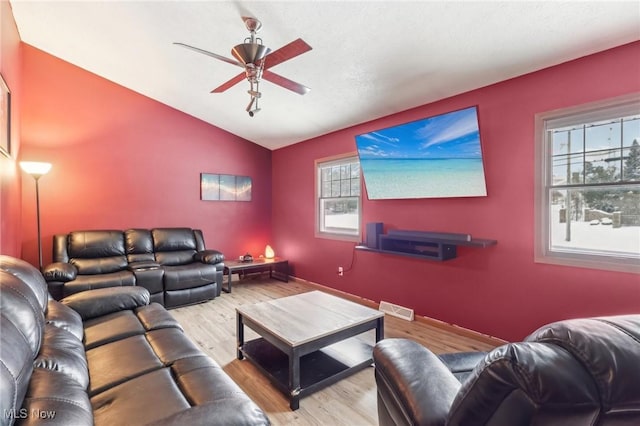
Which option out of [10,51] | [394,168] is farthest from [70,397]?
[10,51]

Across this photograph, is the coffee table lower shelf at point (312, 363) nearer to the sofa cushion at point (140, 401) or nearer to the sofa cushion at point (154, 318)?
the sofa cushion at point (154, 318)

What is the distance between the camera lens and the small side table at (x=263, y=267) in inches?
182

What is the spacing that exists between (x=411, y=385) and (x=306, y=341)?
3.20ft

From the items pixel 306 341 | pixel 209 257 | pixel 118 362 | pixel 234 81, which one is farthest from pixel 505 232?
pixel 209 257

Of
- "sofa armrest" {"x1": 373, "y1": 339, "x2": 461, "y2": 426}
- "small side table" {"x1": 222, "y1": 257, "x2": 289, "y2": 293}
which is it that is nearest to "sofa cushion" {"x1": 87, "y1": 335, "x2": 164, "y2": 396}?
"sofa armrest" {"x1": 373, "y1": 339, "x2": 461, "y2": 426}

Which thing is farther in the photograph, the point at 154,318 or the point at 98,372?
the point at 154,318

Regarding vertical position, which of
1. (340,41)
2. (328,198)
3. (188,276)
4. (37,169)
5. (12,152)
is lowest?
(188,276)

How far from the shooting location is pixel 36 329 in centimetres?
130

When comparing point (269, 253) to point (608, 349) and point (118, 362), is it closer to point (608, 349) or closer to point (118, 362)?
point (118, 362)

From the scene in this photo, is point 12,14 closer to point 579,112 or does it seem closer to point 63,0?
point 63,0

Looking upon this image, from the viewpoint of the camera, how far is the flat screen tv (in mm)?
2781

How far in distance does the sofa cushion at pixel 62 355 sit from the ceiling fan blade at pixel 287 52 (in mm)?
2049

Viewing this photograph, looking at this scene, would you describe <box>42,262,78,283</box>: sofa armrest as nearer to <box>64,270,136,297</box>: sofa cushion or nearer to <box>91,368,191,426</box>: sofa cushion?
<box>64,270,136,297</box>: sofa cushion

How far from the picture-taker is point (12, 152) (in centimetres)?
308
